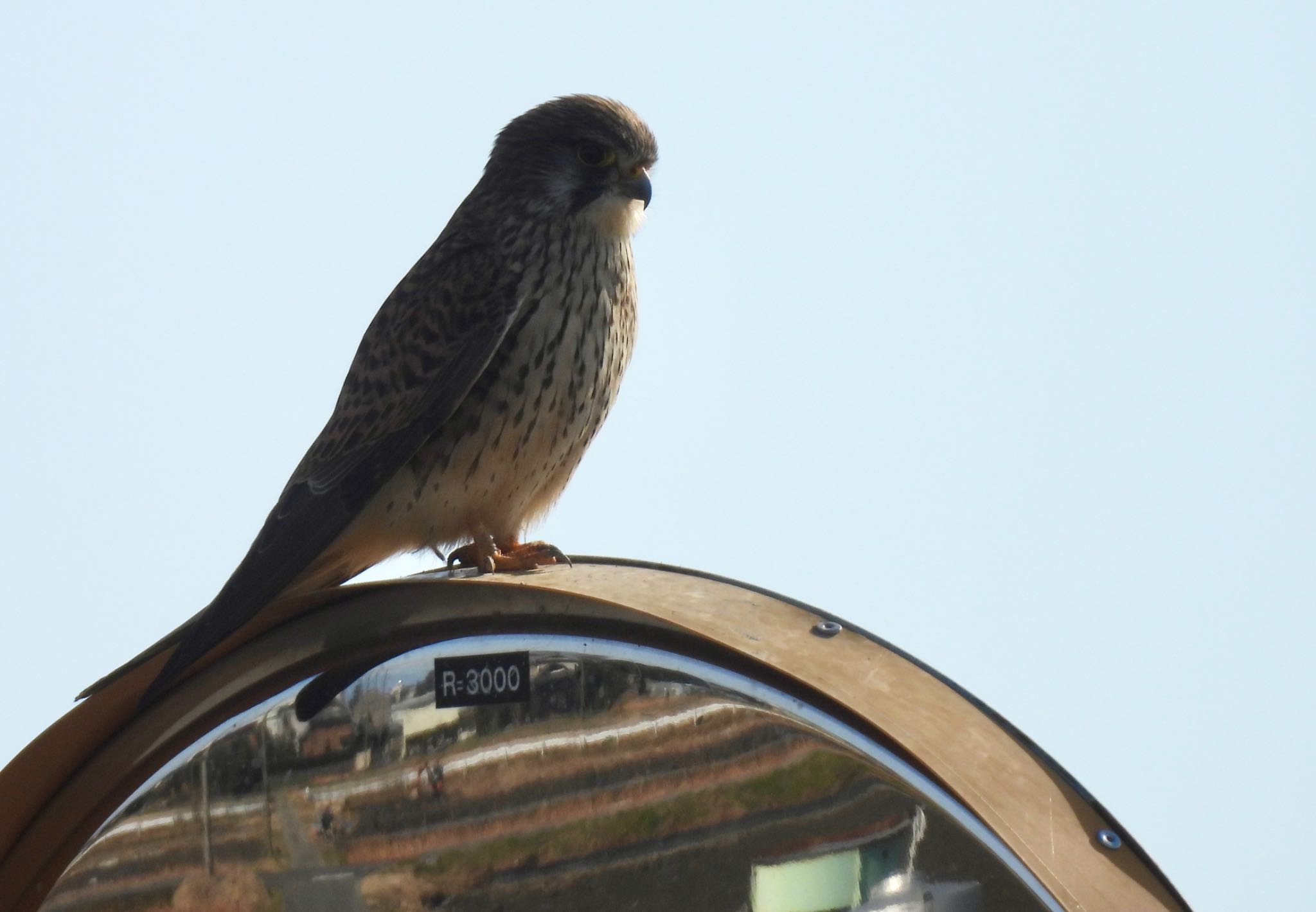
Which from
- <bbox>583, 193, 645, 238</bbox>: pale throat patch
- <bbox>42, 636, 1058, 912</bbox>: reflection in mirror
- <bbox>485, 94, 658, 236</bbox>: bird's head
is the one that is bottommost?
<bbox>42, 636, 1058, 912</bbox>: reflection in mirror

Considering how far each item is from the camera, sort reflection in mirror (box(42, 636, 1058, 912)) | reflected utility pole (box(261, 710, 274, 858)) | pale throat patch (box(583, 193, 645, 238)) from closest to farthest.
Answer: reflection in mirror (box(42, 636, 1058, 912)), reflected utility pole (box(261, 710, 274, 858)), pale throat patch (box(583, 193, 645, 238))

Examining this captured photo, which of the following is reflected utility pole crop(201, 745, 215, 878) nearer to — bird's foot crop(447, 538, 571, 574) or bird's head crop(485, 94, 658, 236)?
bird's foot crop(447, 538, 571, 574)

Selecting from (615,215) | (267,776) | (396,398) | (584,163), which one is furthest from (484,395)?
(267,776)

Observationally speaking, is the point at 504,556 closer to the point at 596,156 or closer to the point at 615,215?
the point at 615,215

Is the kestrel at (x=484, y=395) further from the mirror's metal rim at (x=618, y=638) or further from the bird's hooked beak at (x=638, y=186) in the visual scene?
the mirror's metal rim at (x=618, y=638)

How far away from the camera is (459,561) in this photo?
12.2 ft

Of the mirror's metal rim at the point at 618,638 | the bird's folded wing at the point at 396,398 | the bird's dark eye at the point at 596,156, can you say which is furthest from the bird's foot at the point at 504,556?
the bird's dark eye at the point at 596,156

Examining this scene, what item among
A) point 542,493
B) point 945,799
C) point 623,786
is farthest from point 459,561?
point 945,799

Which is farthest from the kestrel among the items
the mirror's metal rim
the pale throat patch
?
the mirror's metal rim

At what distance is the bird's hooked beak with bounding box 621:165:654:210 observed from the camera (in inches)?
152

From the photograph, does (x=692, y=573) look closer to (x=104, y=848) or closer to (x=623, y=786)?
(x=623, y=786)

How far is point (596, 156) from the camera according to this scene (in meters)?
3.94

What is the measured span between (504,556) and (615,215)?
84 centimetres

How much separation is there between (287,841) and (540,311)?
128 cm
